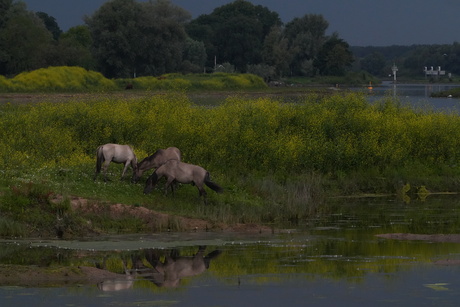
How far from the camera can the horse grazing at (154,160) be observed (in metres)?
35.6

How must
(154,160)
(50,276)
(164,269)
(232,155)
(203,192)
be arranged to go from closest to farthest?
(50,276) → (164,269) → (203,192) → (154,160) → (232,155)

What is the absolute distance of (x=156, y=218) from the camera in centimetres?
3272

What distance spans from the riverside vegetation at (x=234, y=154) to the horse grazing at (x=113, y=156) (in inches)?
23.5

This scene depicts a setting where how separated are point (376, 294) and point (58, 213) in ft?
38.6

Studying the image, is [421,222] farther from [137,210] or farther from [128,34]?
[128,34]

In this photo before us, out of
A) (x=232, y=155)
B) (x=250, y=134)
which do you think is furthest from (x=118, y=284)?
(x=250, y=134)

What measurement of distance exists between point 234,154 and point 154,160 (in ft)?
25.4

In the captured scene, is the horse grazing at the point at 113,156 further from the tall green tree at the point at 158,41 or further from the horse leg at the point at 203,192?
the tall green tree at the point at 158,41

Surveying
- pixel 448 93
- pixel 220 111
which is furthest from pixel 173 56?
→ pixel 220 111

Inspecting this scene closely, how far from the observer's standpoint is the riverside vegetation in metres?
33.0

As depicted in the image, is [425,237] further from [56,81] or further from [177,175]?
[56,81]

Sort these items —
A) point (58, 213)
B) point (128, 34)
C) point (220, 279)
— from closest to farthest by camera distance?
point (220, 279)
point (58, 213)
point (128, 34)

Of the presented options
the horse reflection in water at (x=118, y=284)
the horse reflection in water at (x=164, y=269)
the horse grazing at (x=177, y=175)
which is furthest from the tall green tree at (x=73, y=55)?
the horse reflection in water at (x=118, y=284)

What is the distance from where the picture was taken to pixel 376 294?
75.6ft
